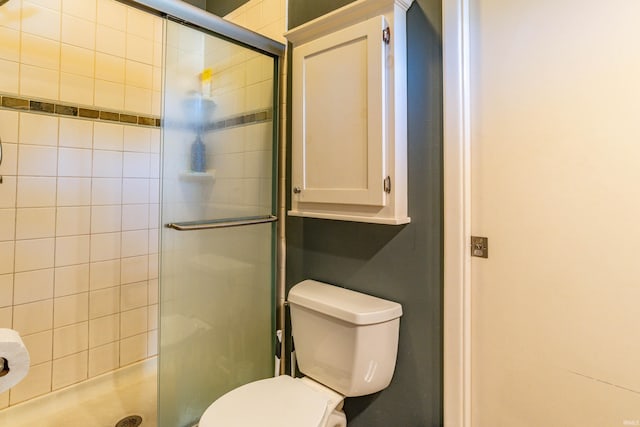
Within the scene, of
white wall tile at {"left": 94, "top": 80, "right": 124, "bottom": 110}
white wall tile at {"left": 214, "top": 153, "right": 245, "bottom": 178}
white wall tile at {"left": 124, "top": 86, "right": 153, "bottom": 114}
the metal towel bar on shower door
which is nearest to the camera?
Answer: the metal towel bar on shower door

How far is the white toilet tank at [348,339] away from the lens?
1.12m

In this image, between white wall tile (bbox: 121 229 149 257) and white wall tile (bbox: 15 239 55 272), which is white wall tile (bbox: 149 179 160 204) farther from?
white wall tile (bbox: 15 239 55 272)

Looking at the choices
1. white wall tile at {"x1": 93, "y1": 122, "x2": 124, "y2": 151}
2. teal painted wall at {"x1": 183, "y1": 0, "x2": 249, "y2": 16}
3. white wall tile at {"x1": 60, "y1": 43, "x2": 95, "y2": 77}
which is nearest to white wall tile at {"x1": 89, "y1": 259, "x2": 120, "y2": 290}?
white wall tile at {"x1": 93, "y1": 122, "x2": 124, "y2": 151}

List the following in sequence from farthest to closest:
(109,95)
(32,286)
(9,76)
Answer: (109,95) → (32,286) → (9,76)

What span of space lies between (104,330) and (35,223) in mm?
663

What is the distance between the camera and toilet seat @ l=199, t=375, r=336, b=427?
1.02m

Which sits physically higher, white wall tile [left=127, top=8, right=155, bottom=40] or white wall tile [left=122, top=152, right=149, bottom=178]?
white wall tile [left=127, top=8, right=155, bottom=40]

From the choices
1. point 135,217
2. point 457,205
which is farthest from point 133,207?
point 457,205

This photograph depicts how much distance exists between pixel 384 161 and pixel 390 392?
0.86m

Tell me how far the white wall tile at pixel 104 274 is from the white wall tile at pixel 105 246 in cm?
3

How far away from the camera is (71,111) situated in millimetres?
1645

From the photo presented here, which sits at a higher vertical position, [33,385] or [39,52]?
[39,52]

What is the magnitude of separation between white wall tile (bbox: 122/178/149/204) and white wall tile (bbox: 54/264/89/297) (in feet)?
1.35

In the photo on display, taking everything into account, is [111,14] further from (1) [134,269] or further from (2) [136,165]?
(1) [134,269]
